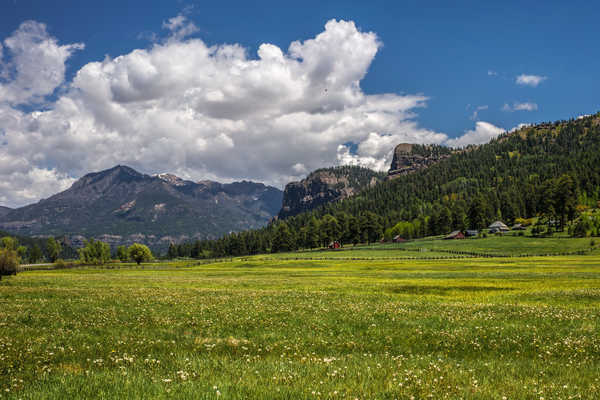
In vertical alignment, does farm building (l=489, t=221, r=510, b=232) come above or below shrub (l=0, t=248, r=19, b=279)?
below

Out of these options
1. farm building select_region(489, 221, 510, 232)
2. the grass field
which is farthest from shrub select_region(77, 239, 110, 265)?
farm building select_region(489, 221, 510, 232)

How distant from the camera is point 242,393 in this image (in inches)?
290

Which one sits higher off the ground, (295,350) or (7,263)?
(7,263)

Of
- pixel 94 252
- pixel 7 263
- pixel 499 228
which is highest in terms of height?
pixel 7 263

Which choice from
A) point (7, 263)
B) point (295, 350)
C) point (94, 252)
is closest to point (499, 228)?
point (7, 263)

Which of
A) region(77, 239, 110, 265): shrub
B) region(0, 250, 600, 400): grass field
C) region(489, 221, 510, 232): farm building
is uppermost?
region(0, 250, 600, 400): grass field

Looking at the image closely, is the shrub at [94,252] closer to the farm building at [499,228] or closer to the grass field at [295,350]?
the grass field at [295,350]

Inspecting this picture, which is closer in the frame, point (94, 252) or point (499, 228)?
point (94, 252)

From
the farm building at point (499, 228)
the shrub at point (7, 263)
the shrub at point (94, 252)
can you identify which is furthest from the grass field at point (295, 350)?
the farm building at point (499, 228)

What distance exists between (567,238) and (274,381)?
518 ft

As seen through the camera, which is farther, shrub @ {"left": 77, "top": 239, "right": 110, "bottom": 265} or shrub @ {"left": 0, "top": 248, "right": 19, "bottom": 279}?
shrub @ {"left": 77, "top": 239, "right": 110, "bottom": 265}

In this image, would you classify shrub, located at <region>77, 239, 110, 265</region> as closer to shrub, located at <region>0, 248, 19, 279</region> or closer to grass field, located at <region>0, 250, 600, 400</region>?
shrub, located at <region>0, 248, 19, 279</region>

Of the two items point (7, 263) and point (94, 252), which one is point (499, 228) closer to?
point (7, 263)

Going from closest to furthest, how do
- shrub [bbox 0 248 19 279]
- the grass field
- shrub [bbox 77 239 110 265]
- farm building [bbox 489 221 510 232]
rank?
1. the grass field
2. shrub [bbox 0 248 19 279]
3. shrub [bbox 77 239 110 265]
4. farm building [bbox 489 221 510 232]
